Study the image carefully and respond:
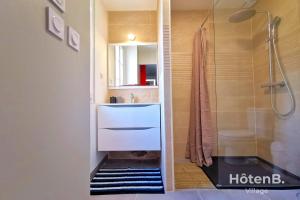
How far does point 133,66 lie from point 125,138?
1210 mm

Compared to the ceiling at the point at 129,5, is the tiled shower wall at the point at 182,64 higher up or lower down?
lower down

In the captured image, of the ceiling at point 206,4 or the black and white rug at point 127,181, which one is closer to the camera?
the black and white rug at point 127,181

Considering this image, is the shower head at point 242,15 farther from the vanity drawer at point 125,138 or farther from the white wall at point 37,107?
the white wall at point 37,107

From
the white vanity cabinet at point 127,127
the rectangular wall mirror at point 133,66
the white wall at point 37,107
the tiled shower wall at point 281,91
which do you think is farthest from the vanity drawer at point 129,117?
the white wall at point 37,107

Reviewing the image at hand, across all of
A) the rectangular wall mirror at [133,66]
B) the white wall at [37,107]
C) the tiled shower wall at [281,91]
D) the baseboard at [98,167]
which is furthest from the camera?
the rectangular wall mirror at [133,66]

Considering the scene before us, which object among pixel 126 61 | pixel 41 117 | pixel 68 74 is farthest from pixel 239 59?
pixel 41 117

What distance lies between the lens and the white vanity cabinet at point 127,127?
107 inches

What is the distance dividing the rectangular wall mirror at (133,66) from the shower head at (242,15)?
1159 mm

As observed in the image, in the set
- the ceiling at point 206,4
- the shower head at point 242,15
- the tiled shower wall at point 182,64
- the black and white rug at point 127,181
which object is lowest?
the black and white rug at point 127,181

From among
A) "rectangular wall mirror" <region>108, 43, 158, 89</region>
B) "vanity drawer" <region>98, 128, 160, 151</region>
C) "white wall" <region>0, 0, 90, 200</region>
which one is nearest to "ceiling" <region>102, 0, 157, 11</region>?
"rectangular wall mirror" <region>108, 43, 158, 89</region>

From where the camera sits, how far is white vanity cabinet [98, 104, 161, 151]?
8.90 feet

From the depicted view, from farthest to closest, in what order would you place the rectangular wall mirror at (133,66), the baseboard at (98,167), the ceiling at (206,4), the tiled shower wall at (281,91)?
the rectangular wall mirror at (133,66), the ceiling at (206,4), the baseboard at (98,167), the tiled shower wall at (281,91)

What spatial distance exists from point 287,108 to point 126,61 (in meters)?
2.25

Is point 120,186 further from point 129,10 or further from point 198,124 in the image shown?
point 129,10
